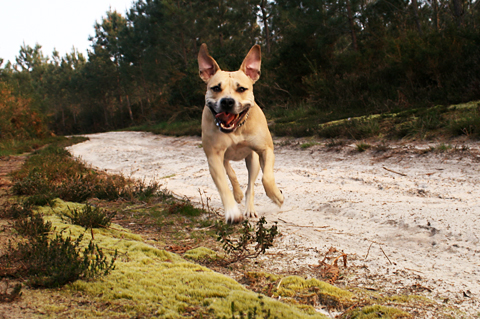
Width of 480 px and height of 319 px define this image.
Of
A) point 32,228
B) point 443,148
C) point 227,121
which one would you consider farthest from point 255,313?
point 443,148

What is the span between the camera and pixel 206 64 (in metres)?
4.18

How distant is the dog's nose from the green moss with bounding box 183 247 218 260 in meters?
1.43

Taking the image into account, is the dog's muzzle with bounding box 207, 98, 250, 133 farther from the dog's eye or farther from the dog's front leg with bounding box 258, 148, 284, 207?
the dog's front leg with bounding box 258, 148, 284, 207

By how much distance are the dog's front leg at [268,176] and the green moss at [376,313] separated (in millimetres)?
2138

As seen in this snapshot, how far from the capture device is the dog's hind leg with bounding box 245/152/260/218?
14.8 ft

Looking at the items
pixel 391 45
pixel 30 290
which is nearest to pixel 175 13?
pixel 391 45

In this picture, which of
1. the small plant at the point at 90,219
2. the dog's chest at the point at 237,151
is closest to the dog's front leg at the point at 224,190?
the dog's chest at the point at 237,151

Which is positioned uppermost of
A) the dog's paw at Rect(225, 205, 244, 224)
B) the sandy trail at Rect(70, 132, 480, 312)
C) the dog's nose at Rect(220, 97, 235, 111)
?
the dog's nose at Rect(220, 97, 235, 111)

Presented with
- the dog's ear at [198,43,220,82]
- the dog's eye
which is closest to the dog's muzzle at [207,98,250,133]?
the dog's eye

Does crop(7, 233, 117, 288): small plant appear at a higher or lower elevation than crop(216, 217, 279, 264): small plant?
higher

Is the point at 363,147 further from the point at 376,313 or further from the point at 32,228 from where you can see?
the point at 32,228

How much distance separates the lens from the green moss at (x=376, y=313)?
2.03 meters

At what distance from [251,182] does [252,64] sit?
1.46m

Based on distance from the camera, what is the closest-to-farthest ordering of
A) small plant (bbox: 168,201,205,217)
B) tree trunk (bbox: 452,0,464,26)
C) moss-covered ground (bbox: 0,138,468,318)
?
moss-covered ground (bbox: 0,138,468,318) → small plant (bbox: 168,201,205,217) → tree trunk (bbox: 452,0,464,26)
